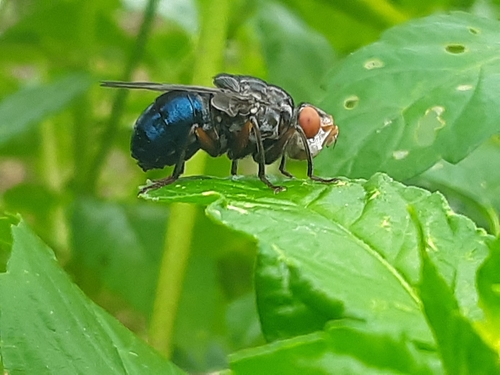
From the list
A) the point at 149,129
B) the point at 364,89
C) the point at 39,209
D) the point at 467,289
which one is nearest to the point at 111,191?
the point at 39,209

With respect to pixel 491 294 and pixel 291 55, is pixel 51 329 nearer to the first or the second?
pixel 491 294

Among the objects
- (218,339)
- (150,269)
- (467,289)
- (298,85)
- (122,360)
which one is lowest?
(218,339)

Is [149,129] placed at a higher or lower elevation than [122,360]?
higher

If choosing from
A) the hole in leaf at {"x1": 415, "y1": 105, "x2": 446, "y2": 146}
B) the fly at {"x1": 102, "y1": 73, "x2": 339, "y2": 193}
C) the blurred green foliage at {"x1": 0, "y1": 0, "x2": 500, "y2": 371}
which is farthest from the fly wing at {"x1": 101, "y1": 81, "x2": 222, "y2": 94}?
the hole in leaf at {"x1": 415, "y1": 105, "x2": 446, "y2": 146}

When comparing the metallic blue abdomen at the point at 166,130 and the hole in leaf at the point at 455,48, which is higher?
the hole in leaf at the point at 455,48

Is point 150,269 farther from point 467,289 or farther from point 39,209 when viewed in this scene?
point 467,289

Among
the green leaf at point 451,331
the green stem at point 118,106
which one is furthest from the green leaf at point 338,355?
the green stem at point 118,106

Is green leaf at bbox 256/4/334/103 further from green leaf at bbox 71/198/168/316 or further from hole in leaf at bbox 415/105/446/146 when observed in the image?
hole in leaf at bbox 415/105/446/146

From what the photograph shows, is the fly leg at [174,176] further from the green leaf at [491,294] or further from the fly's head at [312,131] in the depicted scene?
the green leaf at [491,294]
